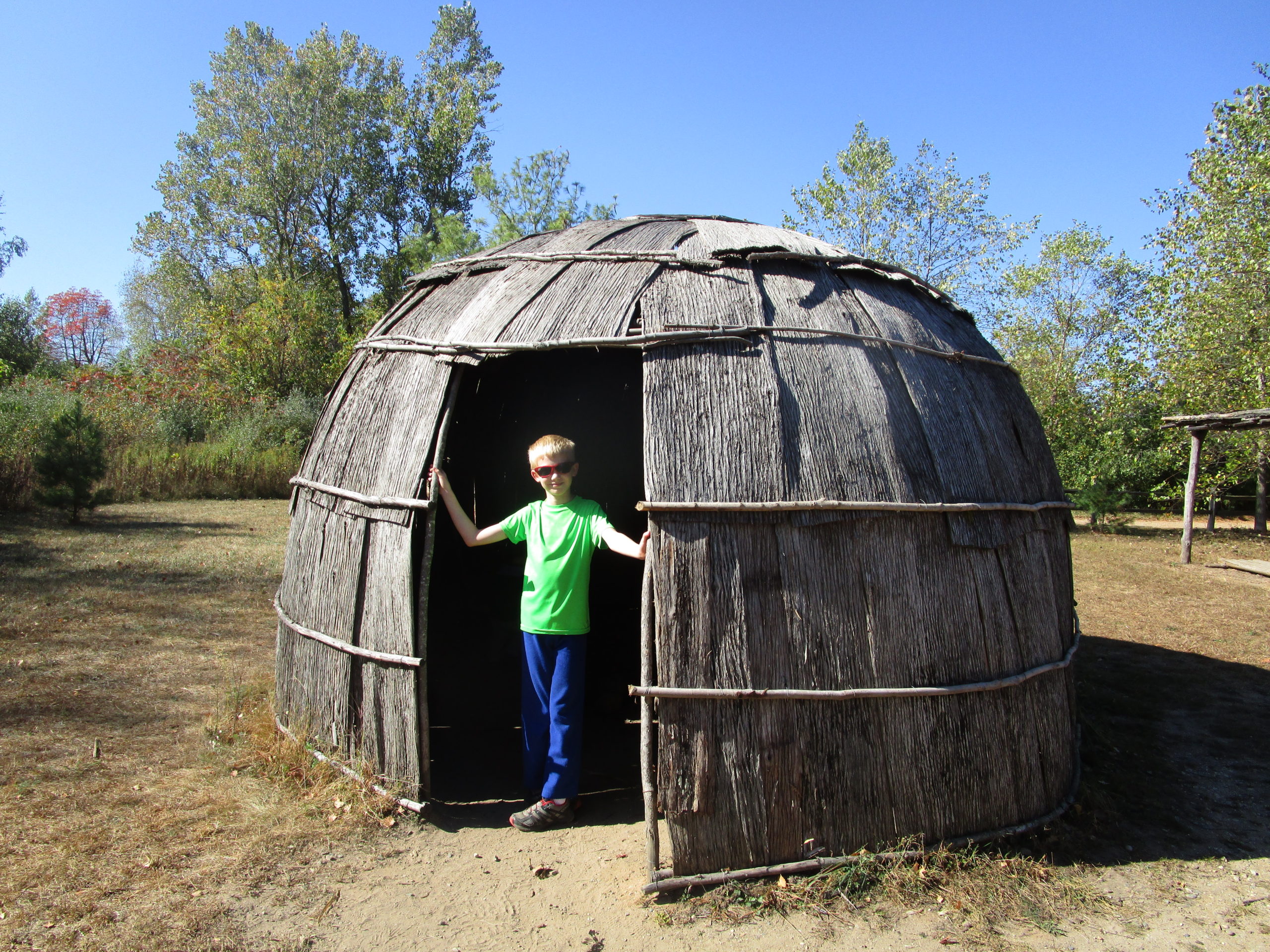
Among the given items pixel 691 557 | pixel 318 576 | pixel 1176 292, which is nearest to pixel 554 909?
pixel 691 557

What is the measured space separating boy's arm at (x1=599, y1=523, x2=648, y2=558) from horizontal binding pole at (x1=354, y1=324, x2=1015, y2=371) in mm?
958

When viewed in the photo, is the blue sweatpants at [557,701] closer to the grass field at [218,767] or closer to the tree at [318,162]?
the grass field at [218,767]

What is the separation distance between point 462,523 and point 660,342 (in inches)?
55.9


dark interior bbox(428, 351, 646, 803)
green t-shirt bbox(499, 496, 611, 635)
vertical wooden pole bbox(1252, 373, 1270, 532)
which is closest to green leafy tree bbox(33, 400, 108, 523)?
dark interior bbox(428, 351, 646, 803)

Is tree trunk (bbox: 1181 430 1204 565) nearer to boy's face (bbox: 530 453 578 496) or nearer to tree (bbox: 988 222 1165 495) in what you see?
tree (bbox: 988 222 1165 495)

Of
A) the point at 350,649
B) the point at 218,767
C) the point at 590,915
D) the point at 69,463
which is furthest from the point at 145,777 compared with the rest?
the point at 69,463

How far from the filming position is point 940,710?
3826mm

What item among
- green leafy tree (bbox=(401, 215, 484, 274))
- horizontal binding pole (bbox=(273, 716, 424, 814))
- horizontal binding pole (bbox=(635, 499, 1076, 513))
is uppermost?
green leafy tree (bbox=(401, 215, 484, 274))

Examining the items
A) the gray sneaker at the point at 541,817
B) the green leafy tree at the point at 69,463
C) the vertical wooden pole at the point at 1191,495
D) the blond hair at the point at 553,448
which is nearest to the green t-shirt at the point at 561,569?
the blond hair at the point at 553,448

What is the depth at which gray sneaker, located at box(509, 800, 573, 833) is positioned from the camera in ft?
13.9

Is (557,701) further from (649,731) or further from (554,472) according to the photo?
(554,472)

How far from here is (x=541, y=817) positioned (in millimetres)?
4227

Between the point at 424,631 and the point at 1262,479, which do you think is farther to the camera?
the point at 1262,479

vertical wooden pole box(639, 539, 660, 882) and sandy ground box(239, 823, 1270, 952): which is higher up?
vertical wooden pole box(639, 539, 660, 882)
